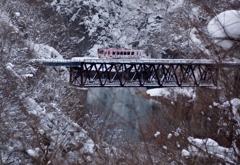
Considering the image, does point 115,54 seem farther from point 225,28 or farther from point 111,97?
point 225,28

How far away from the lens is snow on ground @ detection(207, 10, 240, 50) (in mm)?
2662

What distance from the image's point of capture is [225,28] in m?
2.67

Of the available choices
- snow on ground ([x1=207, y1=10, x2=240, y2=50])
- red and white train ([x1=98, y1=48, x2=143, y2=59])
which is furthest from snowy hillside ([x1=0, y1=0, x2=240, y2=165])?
red and white train ([x1=98, y1=48, x2=143, y2=59])

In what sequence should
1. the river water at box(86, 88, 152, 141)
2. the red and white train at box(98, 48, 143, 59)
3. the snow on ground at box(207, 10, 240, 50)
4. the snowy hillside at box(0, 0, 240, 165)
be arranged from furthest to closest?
the red and white train at box(98, 48, 143, 59) < the river water at box(86, 88, 152, 141) < the snowy hillside at box(0, 0, 240, 165) < the snow on ground at box(207, 10, 240, 50)

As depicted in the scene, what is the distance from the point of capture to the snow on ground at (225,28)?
2.66 m

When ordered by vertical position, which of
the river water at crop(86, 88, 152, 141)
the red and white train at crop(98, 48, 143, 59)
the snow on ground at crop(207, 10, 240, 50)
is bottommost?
the river water at crop(86, 88, 152, 141)

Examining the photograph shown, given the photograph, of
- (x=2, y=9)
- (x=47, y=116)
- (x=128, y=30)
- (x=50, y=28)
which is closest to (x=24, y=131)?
→ (x=47, y=116)

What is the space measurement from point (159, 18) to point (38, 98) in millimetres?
28083

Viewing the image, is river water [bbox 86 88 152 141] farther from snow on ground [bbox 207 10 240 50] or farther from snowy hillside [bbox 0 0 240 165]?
snow on ground [bbox 207 10 240 50]

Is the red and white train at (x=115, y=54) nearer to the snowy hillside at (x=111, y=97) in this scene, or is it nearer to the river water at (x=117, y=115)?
the snowy hillside at (x=111, y=97)

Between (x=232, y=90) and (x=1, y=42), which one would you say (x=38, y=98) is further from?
(x=232, y=90)

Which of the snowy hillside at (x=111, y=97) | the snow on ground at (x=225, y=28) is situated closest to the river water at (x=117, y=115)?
the snowy hillside at (x=111, y=97)

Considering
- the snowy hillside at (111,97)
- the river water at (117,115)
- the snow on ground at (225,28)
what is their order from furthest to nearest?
the river water at (117,115) → the snowy hillside at (111,97) → the snow on ground at (225,28)

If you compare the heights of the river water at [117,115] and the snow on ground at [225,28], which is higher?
the snow on ground at [225,28]
